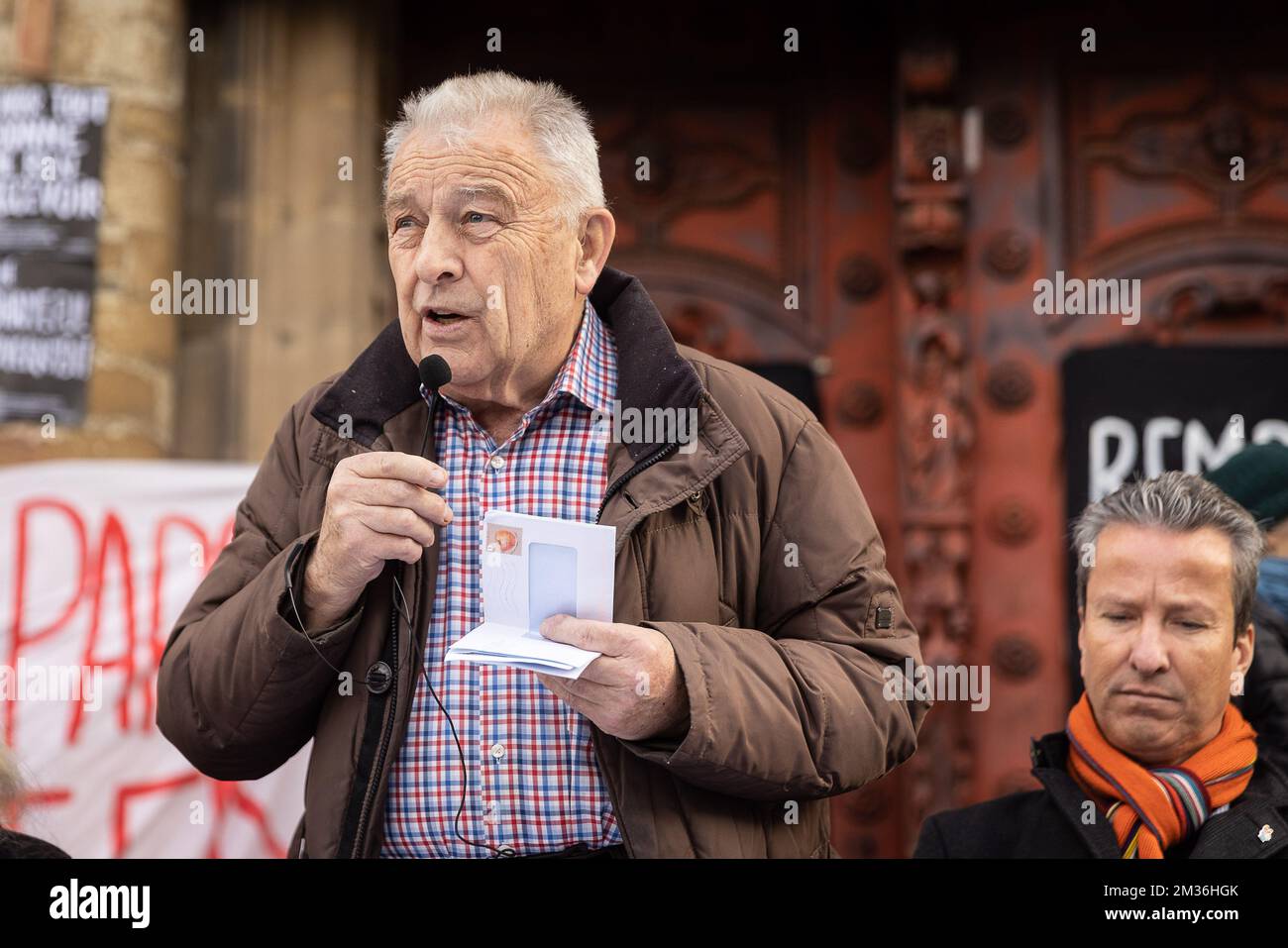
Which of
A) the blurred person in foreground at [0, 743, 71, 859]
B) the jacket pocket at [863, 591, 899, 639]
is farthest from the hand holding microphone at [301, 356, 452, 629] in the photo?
the jacket pocket at [863, 591, 899, 639]

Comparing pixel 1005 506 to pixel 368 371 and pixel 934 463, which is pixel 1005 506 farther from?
pixel 368 371

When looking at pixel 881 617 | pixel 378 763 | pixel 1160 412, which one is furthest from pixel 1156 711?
pixel 1160 412

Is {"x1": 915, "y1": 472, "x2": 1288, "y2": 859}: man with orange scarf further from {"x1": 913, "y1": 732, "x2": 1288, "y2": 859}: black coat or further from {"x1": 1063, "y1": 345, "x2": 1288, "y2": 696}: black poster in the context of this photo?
{"x1": 1063, "y1": 345, "x2": 1288, "y2": 696}: black poster

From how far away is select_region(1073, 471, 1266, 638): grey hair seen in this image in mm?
2705

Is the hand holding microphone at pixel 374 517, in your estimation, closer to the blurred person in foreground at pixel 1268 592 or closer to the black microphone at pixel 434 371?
the black microphone at pixel 434 371

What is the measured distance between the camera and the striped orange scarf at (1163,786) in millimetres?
2549

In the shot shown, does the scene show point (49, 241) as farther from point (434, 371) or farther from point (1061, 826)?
point (1061, 826)

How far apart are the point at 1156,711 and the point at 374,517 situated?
132 cm

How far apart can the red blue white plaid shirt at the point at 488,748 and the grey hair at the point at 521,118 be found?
49 cm

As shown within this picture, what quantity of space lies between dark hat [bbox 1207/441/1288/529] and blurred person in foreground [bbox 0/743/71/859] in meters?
2.33

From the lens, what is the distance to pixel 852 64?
5.39 m

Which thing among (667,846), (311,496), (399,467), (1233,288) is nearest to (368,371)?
(311,496)

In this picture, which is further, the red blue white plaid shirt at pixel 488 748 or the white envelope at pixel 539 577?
the red blue white plaid shirt at pixel 488 748

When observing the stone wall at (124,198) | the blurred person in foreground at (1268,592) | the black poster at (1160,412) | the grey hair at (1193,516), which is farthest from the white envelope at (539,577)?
the black poster at (1160,412)
